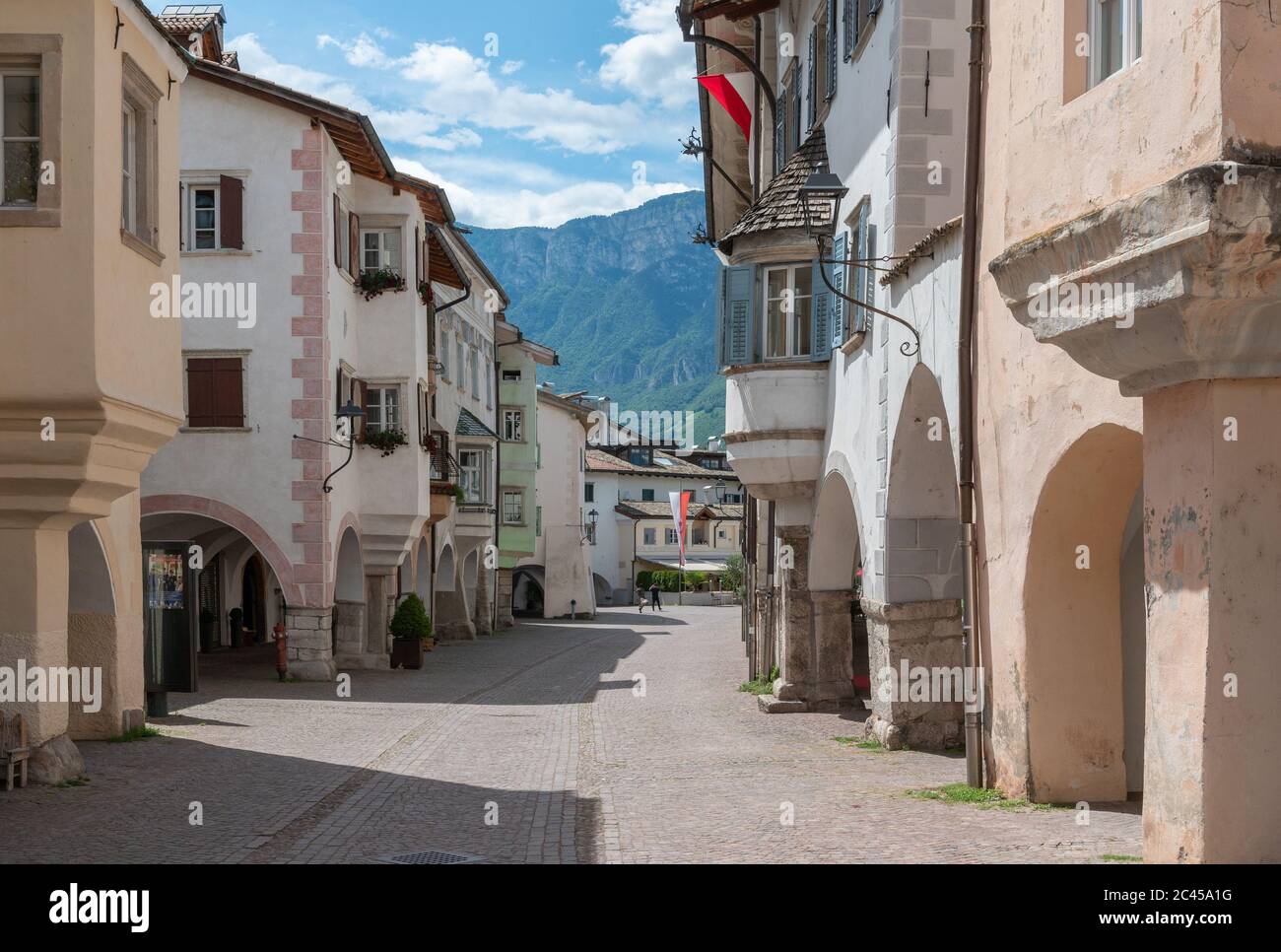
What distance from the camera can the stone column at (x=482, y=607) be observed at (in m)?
48.3

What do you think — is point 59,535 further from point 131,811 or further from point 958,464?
point 958,464

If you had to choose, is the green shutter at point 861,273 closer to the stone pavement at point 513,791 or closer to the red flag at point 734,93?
the stone pavement at point 513,791

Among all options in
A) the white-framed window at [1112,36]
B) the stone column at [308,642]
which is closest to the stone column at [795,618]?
the stone column at [308,642]

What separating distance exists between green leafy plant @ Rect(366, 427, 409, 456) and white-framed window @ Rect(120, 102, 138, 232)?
15.0m

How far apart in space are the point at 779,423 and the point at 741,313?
1.60 meters

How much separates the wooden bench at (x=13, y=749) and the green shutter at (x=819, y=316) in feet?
36.1

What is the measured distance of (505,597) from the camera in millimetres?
53500

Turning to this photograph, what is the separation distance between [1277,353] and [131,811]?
9.50 metres

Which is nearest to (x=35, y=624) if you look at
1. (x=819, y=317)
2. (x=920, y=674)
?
(x=920, y=674)

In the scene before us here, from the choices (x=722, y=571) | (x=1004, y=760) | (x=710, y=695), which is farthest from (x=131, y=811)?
(x=722, y=571)

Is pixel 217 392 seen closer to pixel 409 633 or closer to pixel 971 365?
pixel 409 633

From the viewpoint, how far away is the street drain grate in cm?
1012

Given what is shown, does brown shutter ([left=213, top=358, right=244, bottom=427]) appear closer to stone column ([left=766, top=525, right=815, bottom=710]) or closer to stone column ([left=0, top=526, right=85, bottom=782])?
stone column ([left=766, top=525, right=815, bottom=710])

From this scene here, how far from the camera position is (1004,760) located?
1210 cm
